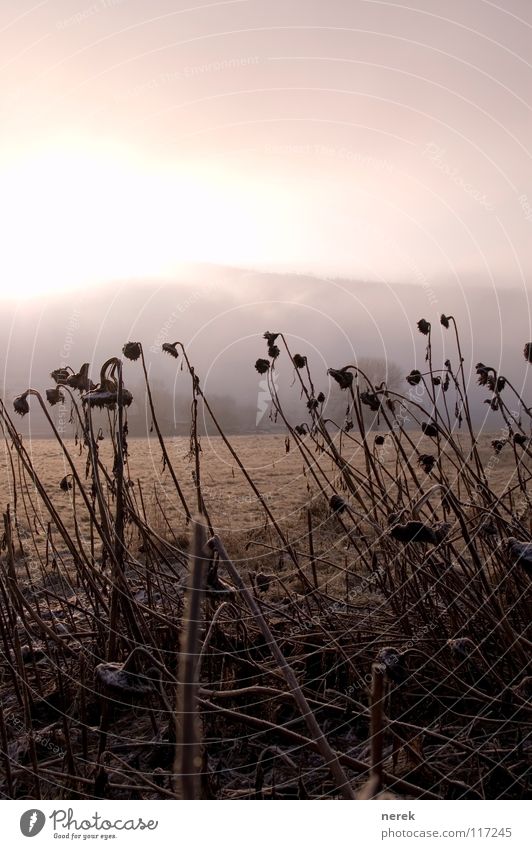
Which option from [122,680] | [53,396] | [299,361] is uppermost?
[299,361]

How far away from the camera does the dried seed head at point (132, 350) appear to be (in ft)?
6.98

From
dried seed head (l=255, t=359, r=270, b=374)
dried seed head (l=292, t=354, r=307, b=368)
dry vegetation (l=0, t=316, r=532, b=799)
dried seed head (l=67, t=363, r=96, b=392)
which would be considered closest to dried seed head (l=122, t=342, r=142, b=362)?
dry vegetation (l=0, t=316, r=532, b=799)

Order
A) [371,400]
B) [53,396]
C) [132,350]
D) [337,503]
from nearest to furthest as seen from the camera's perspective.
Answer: [337,503] < [132,350] < [53,396] < [371,400]

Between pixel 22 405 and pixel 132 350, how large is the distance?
0.49 metres

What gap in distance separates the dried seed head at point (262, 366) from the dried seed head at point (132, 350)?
0.81 meters

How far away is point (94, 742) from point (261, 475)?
42.9ft

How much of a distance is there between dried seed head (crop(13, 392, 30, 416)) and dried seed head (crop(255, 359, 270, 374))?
109 centimetres

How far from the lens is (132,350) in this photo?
2158mm

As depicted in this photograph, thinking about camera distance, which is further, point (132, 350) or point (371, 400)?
point (371, 400)

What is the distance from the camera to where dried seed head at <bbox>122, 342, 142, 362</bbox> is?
2127 millimetres

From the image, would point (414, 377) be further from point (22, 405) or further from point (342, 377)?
point (22, 405)

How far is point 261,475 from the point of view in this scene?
15156mm
